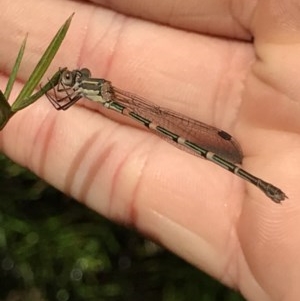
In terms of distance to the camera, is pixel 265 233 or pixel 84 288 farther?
pixel 84 288

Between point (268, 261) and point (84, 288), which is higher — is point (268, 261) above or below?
above

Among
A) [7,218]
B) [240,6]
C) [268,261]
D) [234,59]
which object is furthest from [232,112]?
[7,218]

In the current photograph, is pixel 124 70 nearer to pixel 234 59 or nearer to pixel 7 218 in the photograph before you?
pixel 234 59

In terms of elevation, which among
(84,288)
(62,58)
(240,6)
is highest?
(240,6)

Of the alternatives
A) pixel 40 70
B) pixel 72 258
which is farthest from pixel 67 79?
pixel 72 258

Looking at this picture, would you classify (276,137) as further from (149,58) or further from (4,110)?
(4,110)

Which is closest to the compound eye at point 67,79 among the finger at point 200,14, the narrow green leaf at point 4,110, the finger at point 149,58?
the finger at point 149,58

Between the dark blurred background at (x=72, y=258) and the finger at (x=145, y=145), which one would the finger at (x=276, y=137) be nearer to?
the finger at (x=145, y=145)
